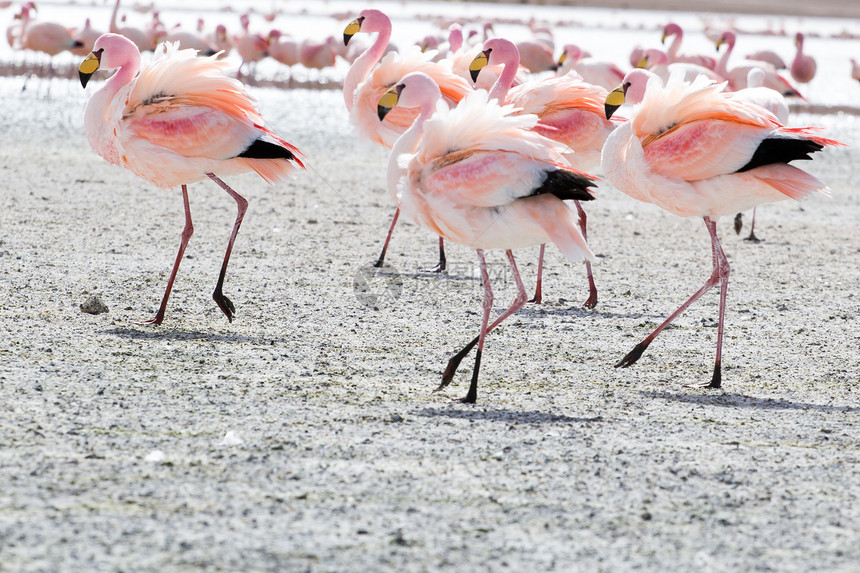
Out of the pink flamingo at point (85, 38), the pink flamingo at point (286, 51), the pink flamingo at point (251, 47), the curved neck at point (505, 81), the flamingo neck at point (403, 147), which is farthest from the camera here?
the pink flamingo at point (286, 51)

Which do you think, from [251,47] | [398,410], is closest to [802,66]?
[251,47]

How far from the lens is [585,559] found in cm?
331

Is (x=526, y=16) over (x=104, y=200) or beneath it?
over

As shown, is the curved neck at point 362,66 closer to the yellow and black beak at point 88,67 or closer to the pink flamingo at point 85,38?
the yellow and black beak at point 88,67

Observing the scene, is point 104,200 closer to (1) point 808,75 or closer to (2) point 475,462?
(2) point 475,462

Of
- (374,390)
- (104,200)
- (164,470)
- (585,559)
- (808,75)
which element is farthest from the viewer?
(808,75)

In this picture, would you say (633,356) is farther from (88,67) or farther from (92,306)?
(88,67)

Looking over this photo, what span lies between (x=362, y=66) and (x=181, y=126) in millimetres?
2722

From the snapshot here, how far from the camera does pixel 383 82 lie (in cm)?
798

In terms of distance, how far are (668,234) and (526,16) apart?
41.7 m

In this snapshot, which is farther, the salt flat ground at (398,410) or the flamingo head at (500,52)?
the flamingo head at (500,52)

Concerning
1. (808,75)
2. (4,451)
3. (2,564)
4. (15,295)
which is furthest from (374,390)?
(808,75)

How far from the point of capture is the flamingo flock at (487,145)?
4.98 meters

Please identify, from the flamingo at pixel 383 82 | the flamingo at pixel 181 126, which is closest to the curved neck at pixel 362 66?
the flamingo at pixel 383 82
